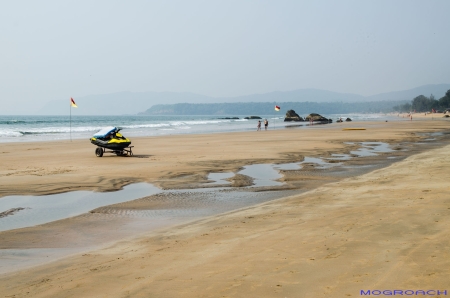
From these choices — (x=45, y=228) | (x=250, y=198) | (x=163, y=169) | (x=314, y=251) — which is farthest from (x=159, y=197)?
Answer: (x=314, y=251)

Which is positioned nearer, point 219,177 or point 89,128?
point 219,177

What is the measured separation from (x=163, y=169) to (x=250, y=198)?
5970mm

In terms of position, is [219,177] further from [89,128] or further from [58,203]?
[89,128]

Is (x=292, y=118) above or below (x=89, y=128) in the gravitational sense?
above

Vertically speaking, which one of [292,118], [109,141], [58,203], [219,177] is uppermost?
[292,118]

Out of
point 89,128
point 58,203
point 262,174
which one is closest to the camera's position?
point 58,203

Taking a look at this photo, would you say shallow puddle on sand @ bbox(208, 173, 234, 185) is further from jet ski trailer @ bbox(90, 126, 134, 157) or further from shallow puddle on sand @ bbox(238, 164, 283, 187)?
jet ski trailer @ bbox(90, 126, 134, 157)

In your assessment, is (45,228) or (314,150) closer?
(45,228)

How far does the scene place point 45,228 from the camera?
334 inches

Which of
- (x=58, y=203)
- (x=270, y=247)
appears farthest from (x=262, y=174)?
(x=270, y=247)

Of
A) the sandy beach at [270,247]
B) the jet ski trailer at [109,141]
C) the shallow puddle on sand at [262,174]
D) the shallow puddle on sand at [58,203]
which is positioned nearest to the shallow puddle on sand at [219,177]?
the shallow puddle on sand at [262,174]

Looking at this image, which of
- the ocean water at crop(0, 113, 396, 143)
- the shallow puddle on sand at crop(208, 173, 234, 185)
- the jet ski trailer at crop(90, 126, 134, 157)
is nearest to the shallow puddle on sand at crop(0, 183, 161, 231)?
the shallow puddle on sand at crop(208, 173, 234, 185)

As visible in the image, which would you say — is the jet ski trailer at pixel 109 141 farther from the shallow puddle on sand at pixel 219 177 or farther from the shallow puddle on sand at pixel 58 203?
the shallow puddle on sand at pixel 58 203

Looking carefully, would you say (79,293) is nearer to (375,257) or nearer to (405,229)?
(375,257)
